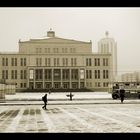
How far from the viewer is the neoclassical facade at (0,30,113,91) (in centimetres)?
9538

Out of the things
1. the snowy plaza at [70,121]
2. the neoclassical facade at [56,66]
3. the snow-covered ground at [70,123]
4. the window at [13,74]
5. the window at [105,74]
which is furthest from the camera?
the window at [105,74]

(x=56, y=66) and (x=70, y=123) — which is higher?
(x=56, y=66)

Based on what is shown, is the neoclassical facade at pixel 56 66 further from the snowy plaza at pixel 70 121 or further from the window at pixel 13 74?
the snowy plaza at pixel 70 121

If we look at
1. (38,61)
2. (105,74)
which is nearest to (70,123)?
(38,61)

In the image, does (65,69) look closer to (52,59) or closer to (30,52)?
(52,59)

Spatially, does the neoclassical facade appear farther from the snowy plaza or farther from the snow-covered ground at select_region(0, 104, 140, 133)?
the snow-covered ground at select_region(0, 104, 140, 133)

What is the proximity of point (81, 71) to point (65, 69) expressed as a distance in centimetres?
438

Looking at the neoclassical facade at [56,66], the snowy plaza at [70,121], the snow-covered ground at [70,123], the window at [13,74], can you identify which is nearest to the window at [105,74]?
the neoclassical facade at [56,66]

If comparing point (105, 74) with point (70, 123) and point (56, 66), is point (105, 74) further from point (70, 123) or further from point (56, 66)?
point (70, 123)

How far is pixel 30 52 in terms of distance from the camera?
99250mm

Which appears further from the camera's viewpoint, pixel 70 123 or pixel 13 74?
pixel 13 74

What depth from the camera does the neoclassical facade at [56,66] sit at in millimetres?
Answer: 95375

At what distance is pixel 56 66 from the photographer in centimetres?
9712
